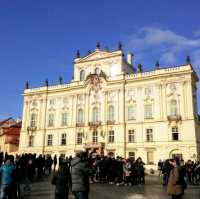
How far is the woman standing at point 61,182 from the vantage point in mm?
9930

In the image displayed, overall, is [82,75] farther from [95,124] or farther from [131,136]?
[131,136]

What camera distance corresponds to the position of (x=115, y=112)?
51.5m

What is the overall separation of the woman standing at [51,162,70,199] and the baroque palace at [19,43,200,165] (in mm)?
36968

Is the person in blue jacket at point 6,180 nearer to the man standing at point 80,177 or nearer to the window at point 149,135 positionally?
the man standing at point 80,177

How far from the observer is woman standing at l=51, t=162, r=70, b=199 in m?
9.93

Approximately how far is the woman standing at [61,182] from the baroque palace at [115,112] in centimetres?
3697

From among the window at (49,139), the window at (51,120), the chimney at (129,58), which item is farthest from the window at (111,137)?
the chimney at (129,58)

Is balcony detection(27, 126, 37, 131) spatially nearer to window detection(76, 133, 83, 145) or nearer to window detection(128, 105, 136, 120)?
window detection(76, 133, 83, 145)

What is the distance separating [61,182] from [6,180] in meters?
2.04

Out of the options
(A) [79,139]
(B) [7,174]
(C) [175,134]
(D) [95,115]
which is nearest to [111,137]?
(D) [95,115]

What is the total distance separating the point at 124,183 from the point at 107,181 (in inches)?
57.9

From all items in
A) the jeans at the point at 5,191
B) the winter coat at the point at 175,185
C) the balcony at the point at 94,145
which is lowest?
the jeans at the point at 5,191

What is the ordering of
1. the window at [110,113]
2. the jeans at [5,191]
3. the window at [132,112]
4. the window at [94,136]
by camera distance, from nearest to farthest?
the jeans at [5,191] < the window at [132,112] < the window at [110,113] < the window at [94,136]

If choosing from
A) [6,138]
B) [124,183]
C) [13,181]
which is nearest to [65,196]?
[13,181]
